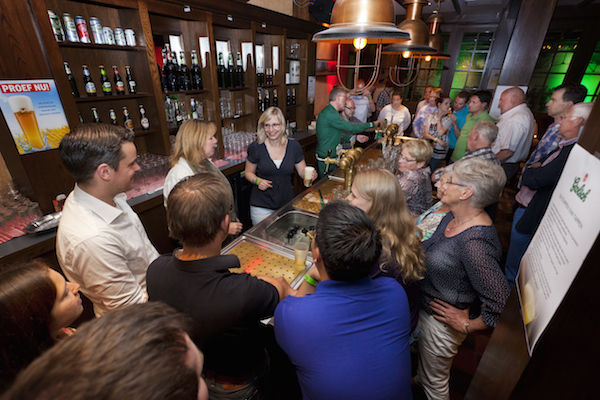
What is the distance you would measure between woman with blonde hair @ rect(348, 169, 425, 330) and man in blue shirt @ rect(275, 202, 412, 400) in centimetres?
35

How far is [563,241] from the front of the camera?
1.75ft

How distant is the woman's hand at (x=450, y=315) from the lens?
1.54 metres

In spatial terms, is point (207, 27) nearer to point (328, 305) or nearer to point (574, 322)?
point (328, 305)

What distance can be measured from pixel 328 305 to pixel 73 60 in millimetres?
3374

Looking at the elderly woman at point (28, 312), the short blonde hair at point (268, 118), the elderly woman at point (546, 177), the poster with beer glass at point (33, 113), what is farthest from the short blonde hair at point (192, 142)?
the elderly woman at point (546, 177)

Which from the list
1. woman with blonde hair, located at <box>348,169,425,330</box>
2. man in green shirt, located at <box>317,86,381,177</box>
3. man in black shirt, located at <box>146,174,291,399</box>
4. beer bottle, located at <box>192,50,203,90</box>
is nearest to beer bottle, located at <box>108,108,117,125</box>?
beer bottle, located at <box>192,50,203,90</box>

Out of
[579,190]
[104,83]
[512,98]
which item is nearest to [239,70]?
[104,83]

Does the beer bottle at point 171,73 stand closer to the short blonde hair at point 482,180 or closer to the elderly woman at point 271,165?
the elderly woman at point 271,165

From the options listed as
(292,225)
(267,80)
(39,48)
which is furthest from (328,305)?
(267,80)

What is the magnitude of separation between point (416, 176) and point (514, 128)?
2059 millimetres

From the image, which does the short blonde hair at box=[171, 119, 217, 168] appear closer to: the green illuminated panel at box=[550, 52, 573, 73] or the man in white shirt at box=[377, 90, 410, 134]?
the man in white shirt at box=[377, 90, 410, 134]

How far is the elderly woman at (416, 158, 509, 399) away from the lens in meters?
1.40

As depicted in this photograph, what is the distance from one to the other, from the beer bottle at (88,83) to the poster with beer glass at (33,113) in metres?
0.50

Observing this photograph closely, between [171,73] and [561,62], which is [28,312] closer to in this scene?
[171,73]
